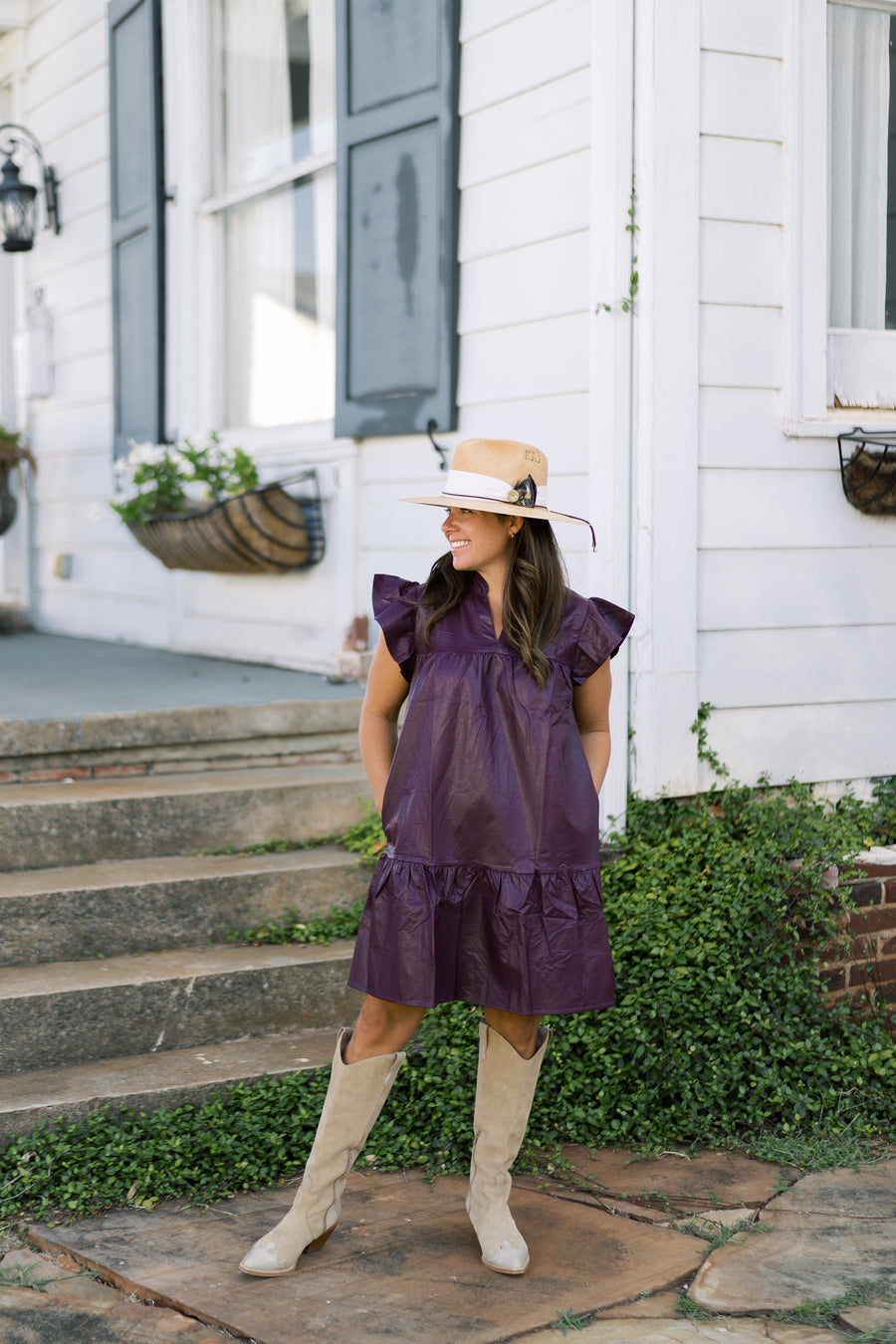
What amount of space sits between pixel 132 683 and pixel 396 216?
6.18 ft

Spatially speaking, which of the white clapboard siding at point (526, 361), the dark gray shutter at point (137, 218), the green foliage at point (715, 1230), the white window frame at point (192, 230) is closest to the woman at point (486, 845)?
the green foliage at point (715, 1230)

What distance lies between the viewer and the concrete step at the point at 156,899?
12.0 feet

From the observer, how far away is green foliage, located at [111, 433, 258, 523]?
215 inches

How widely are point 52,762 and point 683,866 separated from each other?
1878 millimetres

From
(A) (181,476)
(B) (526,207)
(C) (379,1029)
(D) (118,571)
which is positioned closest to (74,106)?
Result: (D) (118,571)

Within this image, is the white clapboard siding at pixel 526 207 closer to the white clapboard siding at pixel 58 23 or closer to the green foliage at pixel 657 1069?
the green foliage at pixel 657 1069

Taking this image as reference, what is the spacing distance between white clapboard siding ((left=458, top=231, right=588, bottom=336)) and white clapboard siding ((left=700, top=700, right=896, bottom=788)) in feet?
4.20

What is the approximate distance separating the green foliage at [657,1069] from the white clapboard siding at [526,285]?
1.46 m

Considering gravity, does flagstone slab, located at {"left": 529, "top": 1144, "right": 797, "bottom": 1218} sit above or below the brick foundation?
below

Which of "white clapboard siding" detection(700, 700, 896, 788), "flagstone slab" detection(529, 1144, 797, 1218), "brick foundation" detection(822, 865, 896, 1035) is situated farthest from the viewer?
"white clapboard siding" detection(700, 700, 896, 788)

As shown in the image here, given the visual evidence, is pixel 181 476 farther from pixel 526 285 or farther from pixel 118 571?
pixel 526 285

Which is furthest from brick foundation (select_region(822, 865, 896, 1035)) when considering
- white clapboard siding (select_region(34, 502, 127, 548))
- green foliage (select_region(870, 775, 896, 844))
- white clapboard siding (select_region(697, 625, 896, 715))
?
white clapboard siding (select_region(34, 502, 127, 548))

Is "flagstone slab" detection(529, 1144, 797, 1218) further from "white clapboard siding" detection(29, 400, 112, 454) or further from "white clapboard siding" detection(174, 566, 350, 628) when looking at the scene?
"white clapboard siding" detection(29, 400, 112, 454)

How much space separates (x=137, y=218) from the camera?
6422mm
